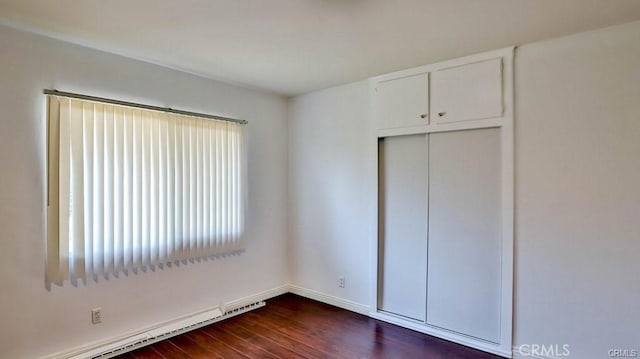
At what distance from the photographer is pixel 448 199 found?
309cm

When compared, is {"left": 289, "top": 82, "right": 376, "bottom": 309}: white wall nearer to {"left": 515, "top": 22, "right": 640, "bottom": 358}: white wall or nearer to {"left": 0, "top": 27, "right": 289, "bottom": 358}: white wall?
{"left": 0, "top": 27, "right": 289, "bottom": 358}: white wall

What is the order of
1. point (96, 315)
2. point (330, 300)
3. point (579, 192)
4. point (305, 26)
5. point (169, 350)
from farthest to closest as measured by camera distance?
point (330, 300)
point (169, 350)
point (96, 315)
point (579, 192)
point (305, 26)

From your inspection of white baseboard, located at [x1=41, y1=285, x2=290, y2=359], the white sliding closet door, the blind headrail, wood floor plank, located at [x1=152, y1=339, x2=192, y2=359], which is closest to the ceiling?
the blind headrail

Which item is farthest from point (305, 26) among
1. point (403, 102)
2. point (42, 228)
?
point (42, 228)

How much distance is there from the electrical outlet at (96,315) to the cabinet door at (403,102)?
297cm

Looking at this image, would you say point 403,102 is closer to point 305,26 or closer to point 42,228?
point 305,26

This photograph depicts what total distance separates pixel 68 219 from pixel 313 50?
2287 millimetres

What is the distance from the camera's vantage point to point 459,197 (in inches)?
119

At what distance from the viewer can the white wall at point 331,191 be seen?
12.0 feet

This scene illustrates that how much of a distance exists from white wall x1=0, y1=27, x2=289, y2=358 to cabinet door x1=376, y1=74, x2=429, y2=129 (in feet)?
5.21

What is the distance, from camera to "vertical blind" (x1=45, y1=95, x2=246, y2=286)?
2.53 m

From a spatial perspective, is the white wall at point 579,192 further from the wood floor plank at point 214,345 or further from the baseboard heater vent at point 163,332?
the baseboard heater vent at point 163,332

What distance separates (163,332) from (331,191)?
7.10 feet

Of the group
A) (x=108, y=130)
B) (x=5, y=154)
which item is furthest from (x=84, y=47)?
(x=5, y=154)
